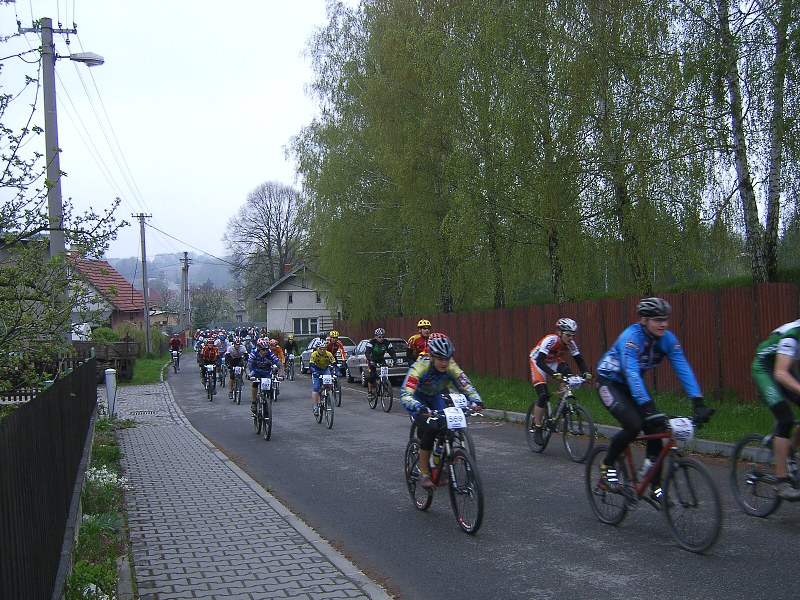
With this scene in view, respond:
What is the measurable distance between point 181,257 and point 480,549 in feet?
Result: 271

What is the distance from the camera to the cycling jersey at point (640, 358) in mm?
6461

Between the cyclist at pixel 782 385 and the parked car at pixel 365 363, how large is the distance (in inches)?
701

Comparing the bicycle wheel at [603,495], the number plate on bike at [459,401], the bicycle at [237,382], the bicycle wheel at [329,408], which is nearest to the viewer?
the bicycle wheel at [603,495]

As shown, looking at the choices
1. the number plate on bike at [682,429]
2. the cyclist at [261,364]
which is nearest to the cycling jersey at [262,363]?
the cyclist at [261,364]

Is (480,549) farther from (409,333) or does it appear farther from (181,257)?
(181,257)

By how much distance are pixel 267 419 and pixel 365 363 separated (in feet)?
45.0

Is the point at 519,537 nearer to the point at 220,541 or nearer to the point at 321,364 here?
the point at 220,541

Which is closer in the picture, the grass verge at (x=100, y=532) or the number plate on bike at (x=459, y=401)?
the grass verge at (x=100, y=532)

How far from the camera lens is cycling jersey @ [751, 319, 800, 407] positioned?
6.46m

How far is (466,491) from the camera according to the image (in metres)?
7.05

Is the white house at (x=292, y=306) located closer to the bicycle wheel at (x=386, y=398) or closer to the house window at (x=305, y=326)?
the house window at (x=305, y=326)

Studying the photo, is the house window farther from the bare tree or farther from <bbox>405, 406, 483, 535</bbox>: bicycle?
<bbox>405, 406, 483, 535</bbox>: bicycle

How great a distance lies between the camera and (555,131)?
17.0 m

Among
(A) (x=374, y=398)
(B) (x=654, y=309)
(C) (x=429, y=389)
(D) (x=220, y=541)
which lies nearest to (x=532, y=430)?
(C) (x=429, y=389)
